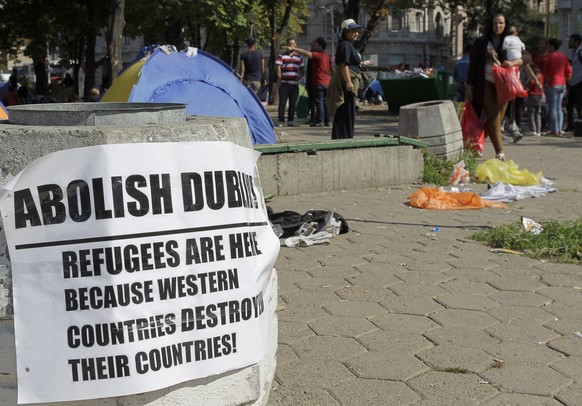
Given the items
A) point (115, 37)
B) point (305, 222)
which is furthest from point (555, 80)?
point (305, 222)

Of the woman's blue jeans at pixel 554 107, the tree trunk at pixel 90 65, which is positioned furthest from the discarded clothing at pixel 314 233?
the tree trunk at pixel 90 65

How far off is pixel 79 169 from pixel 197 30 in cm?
3961

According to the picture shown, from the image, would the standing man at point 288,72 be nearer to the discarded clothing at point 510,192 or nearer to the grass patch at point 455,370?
the discarded clothing at point 510,192

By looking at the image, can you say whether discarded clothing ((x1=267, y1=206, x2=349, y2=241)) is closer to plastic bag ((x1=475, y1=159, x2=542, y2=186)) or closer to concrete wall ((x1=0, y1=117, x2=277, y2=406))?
plastic bag ((x1=475, y1=159, x2=542, y2=186))

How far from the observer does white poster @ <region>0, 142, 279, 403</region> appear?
2.72m

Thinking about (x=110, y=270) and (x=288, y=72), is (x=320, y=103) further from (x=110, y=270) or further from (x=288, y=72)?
(x=110, y=270)

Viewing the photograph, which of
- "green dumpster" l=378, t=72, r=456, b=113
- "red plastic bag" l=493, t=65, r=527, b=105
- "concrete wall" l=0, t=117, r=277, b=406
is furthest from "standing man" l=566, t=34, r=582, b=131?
"concrete wall" l=0, t=117, r=277, b=406

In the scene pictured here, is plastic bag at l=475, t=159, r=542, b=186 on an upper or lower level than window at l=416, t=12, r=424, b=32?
lower

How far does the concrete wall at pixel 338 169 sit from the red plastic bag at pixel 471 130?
166 centimetres

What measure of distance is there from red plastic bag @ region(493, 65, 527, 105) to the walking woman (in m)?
0.08

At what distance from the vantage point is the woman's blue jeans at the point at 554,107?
1608cm

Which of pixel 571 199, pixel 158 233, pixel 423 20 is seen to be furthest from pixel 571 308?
pixel 423 20

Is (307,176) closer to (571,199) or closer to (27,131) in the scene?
(571,199)

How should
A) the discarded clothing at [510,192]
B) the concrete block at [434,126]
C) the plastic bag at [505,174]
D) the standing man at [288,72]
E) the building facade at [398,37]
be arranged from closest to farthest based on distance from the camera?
the discarded clothing at [510,192], the plastic bag at [505,174], the concrete block at [434,126], the standing man at [288,72], the building facade at [398,37]
